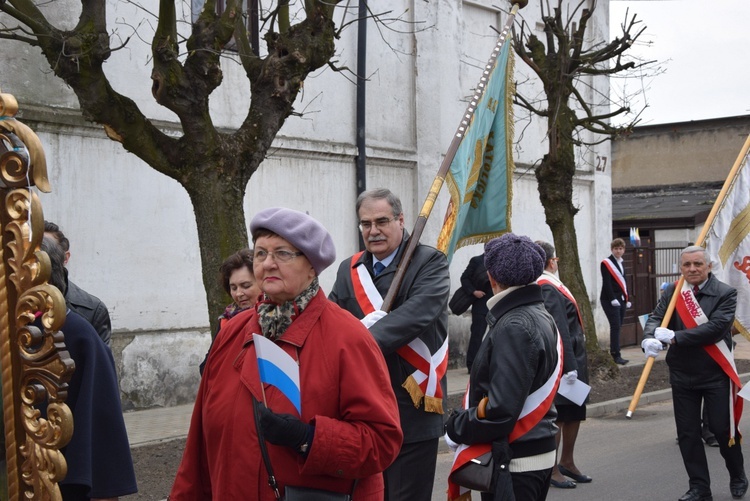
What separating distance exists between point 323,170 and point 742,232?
694cm

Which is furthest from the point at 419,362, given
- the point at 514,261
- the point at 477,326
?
the point at 477,326

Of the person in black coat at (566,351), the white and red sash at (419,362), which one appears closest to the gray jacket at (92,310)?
the white and red sash at (419,362)

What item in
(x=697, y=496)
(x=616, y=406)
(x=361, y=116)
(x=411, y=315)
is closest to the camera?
(x=411, y=315)

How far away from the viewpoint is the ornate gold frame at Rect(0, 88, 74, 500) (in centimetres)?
231

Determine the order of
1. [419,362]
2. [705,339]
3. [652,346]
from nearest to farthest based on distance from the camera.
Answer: [419,362] < [705,339] < [652,346]

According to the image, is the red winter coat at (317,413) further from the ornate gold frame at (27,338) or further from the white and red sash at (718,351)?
the white and red sash at (718,351)

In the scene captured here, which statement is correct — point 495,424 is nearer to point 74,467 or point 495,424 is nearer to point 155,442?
point 74,467

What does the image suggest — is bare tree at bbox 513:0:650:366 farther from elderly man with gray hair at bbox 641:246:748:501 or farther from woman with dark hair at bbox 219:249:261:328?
woman with dark hair at bbox 219:249:261:328

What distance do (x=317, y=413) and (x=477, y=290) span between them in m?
10.4

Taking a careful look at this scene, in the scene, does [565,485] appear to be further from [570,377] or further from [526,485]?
[526,485]

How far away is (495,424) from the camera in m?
4.45

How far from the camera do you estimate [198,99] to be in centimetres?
840

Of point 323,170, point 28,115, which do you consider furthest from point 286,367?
point 323,170

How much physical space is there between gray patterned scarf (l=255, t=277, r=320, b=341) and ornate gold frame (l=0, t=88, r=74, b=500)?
847 mm
